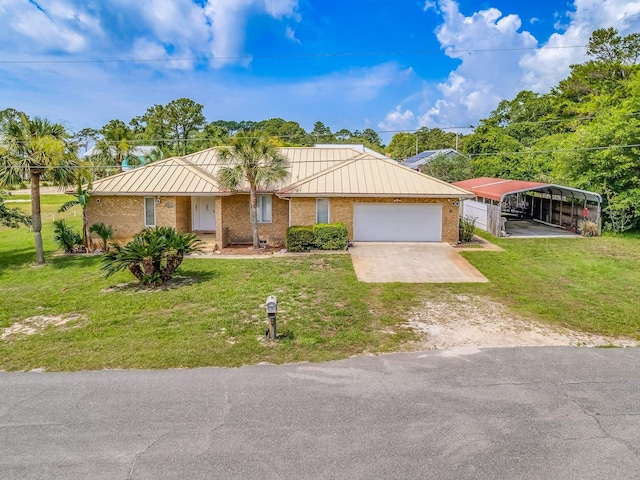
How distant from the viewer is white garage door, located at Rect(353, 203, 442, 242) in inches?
792

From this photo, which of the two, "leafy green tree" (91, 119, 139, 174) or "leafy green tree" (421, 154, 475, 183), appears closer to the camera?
"leafy green tree" (91, 119, 139, 174)

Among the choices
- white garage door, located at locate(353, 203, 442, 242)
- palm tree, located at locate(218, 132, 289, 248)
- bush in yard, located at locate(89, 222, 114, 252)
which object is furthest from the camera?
white garage door, located at locate(353, 203, 442, 242)

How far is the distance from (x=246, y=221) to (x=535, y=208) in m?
20.4

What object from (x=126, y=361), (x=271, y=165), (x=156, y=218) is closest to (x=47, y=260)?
(x=156, y=218)

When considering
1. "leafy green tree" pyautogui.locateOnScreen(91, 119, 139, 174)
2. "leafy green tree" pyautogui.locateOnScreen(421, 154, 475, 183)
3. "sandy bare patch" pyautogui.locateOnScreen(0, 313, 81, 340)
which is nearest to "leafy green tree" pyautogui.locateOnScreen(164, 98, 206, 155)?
"leafy green tree" pyautogui.locateOnScreen(91, 119, 139, 174)

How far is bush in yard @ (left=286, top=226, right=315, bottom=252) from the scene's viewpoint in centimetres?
1842

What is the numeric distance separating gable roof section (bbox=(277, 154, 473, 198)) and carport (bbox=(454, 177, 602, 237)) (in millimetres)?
4197

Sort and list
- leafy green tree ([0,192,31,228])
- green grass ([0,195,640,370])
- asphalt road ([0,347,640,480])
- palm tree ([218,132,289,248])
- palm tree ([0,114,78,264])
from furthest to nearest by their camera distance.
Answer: palm tree ([218,132,289,248]), leafy green tree ([0,192,31,228]), palm tree ([0,114,78,264]), green grass ([0,195,640,370]), asphalt road ([0,347,640,480])

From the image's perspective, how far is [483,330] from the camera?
9125 mm

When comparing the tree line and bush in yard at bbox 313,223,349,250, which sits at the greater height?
the tree line

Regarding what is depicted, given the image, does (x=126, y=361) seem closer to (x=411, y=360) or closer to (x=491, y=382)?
(x=411, y=360)

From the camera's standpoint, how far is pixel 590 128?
23.0 meters

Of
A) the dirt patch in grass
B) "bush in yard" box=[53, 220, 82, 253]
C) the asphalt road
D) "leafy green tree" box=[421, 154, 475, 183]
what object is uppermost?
"leafy green tree" box=[421, 154, 475, 183]

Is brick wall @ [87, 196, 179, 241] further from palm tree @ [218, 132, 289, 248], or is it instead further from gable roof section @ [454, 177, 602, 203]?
gable roof section @ [454, 177, 602, 203]
